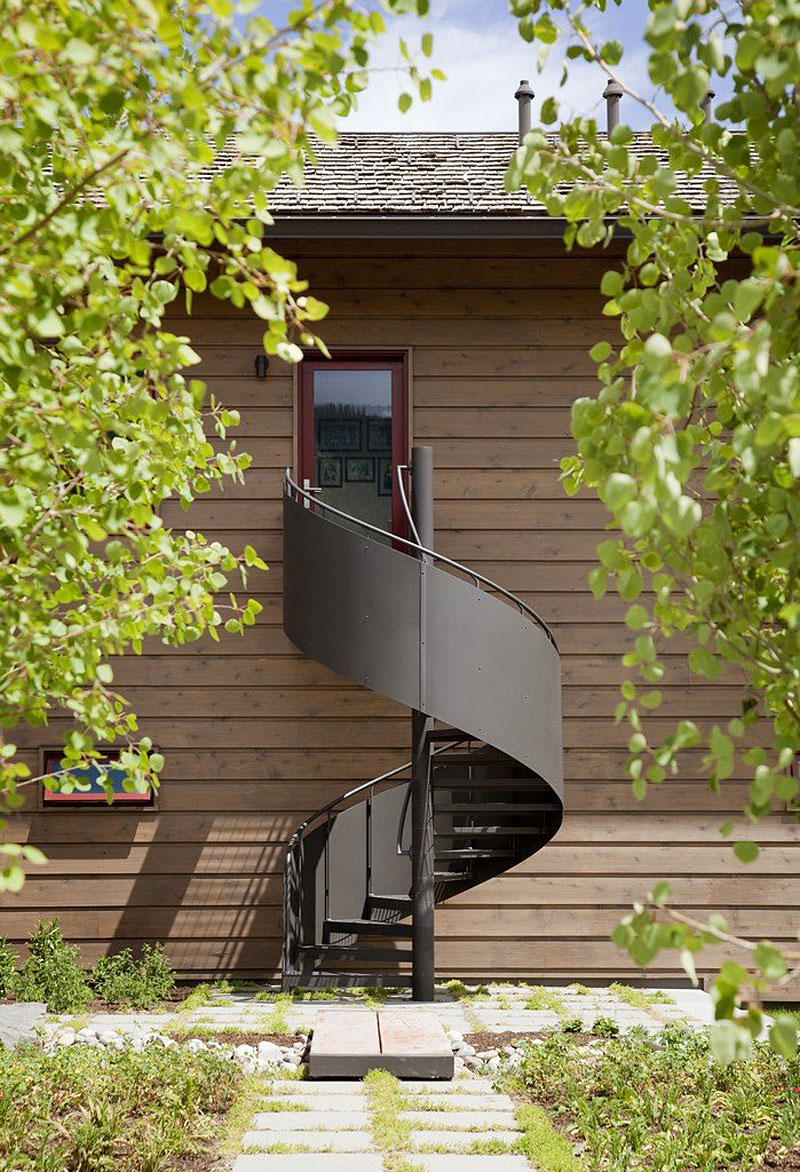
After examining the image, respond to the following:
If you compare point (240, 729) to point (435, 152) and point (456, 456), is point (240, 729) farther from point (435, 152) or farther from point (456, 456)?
point (435, 152)

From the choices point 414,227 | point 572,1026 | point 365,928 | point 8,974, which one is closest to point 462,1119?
point 572,1026

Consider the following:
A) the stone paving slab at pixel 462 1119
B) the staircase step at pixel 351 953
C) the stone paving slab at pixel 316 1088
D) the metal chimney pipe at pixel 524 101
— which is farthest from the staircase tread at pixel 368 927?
the metal chimney pipe at pixel 524 101

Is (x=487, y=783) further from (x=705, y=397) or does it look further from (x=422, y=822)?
(x=705, y=397)

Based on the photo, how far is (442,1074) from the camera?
5.09 m

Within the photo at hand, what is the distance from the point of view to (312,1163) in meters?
3.88

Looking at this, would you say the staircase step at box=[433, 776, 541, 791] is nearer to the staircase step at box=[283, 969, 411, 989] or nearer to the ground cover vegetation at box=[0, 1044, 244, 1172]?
the staircase step at box=[283, 969, 411, 989]

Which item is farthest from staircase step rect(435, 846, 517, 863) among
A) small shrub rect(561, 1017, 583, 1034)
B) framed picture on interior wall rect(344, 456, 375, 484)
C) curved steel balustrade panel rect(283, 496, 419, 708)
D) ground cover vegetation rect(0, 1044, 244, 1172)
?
framed picture on interior wall rect(344, 456, 375, 484)

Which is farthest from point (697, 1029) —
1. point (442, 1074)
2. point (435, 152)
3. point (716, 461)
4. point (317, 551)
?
point (435, 152)

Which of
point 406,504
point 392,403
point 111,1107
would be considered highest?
point 392,403

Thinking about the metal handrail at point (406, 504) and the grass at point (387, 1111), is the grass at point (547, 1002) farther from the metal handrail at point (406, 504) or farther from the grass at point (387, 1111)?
the metal handrail at point (406, 504)

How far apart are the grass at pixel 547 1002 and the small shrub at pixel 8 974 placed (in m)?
3.09

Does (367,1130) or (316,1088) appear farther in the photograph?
(316,1088)

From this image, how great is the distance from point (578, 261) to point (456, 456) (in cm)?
160

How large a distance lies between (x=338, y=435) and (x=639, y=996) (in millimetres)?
4108
